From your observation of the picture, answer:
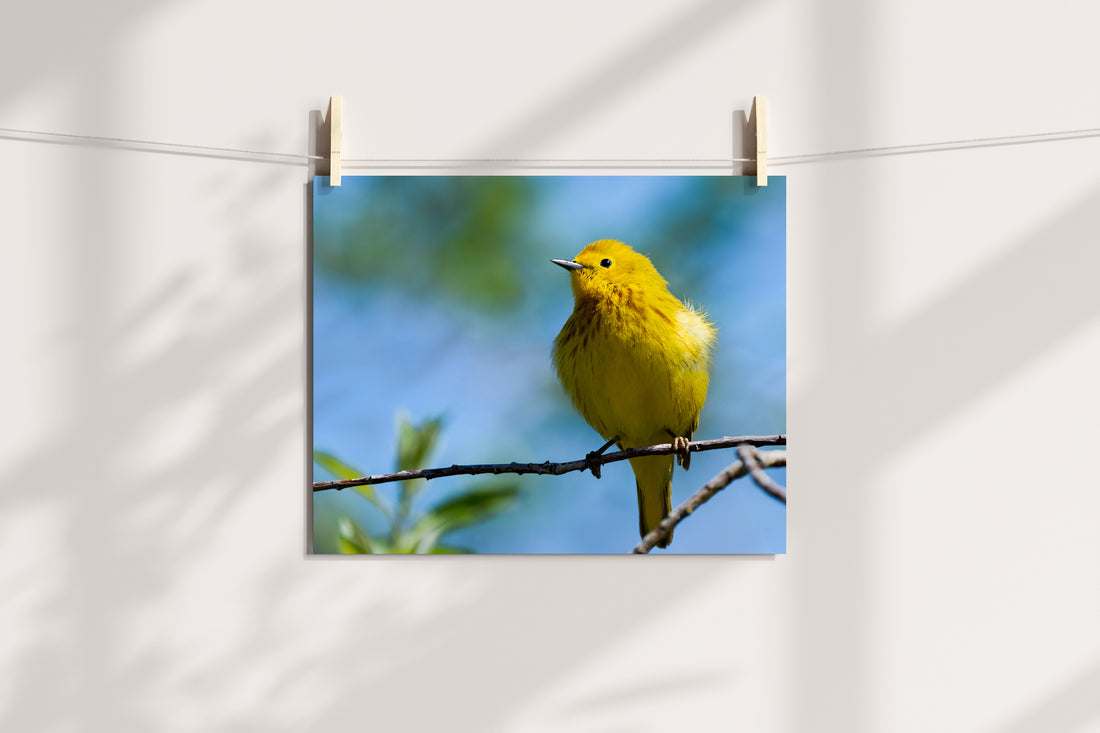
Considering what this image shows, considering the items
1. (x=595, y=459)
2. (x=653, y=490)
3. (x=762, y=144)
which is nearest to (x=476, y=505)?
(x=595, y=459)

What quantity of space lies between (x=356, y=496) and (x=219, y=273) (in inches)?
21.2

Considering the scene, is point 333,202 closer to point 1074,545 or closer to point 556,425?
point 556,425

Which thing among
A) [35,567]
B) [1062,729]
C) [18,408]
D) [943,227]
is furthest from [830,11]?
[35,567]

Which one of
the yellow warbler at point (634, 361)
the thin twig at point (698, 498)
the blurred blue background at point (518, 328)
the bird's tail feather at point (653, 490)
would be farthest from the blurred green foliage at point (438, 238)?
the thin twig at point (698, 498)

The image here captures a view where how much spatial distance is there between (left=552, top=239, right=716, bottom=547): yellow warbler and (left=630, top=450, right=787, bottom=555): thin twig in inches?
0.6

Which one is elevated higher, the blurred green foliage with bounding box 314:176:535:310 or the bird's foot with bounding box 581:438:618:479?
the blurred green foliage with bounding box 314:176:535:310

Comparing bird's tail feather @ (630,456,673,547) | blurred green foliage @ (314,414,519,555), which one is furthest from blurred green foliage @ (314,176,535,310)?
bird's tail feather @ (630,456,673,547)

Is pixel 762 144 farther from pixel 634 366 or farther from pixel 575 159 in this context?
pixel 634 366

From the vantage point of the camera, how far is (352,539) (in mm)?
1585

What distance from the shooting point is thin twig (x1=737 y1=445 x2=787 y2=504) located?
1574 millimetres

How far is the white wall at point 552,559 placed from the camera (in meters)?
1.58

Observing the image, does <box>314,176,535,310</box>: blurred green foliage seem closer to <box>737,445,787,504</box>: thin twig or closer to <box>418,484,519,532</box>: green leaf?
<box>418,484,519,532</box>: green leaf

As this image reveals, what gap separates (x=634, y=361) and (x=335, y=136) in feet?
2.48

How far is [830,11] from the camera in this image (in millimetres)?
1633
